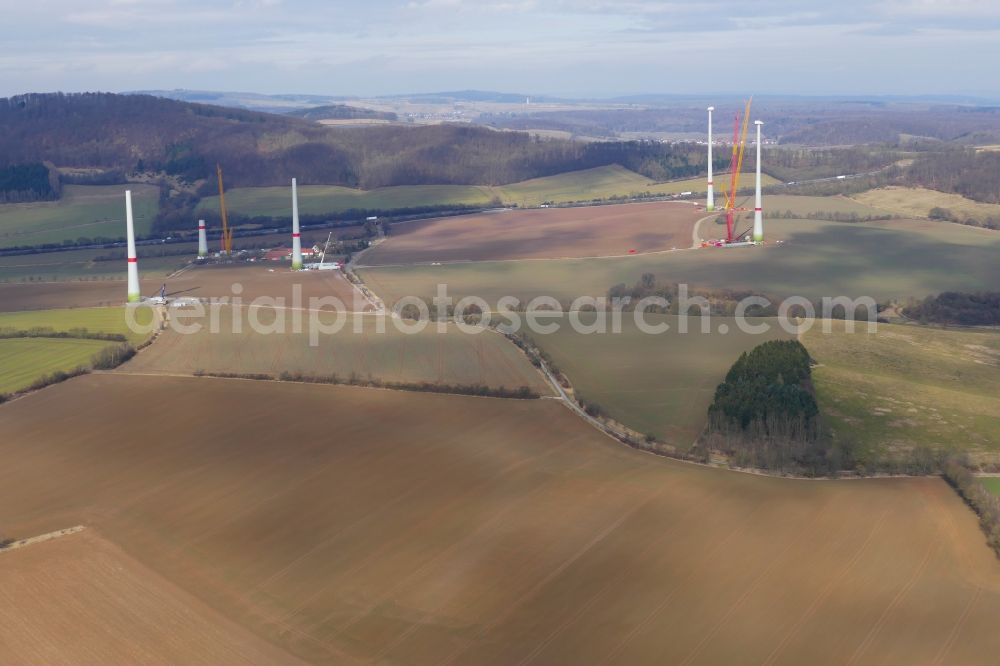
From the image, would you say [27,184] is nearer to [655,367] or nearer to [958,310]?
[655,367]

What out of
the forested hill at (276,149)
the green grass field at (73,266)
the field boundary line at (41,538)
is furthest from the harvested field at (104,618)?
the forested hill at (276,149)

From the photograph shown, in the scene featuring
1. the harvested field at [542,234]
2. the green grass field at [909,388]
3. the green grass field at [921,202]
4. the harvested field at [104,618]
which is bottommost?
the harvested field at [104,618]

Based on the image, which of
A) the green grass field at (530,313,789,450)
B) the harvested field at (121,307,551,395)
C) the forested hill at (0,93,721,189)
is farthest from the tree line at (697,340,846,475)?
the forested hill at (0,93,721,189)

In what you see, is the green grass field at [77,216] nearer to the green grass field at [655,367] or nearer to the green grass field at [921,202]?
the green grass field at [655,367]

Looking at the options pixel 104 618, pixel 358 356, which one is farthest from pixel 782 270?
pixel 104 618

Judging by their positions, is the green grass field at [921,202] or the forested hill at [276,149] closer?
Answer: the green grass field at [921,202]

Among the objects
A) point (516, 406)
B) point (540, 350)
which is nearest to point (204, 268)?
point (540, 350)

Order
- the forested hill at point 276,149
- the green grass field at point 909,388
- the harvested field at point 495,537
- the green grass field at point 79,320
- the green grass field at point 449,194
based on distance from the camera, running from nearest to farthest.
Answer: the harvested field at point 495,537
the green grass field at point 909,388
the green grass field at point 79,320
the green grass field at point 449,194
the forested hill at point 276,149

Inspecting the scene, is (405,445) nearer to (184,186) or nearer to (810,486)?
(810,486)
